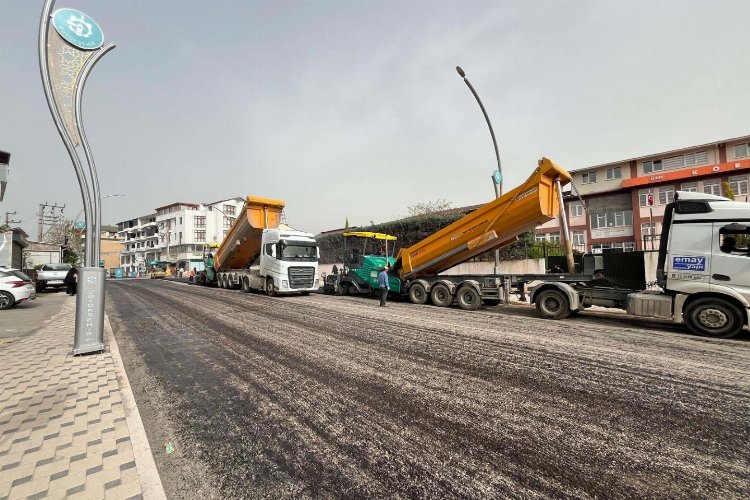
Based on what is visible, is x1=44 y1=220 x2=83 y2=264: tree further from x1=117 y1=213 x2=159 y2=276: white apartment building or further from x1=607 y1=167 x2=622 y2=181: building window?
x1=607 y1=167 x2=622 y2=181: building window

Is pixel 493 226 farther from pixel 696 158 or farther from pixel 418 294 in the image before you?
pixel 696 158

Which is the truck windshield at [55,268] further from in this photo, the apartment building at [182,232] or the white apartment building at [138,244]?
the white apartment building at [138,244]

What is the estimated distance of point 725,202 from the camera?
730cm

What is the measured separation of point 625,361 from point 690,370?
729 millimetres

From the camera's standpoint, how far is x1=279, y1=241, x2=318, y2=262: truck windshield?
48.9 feet

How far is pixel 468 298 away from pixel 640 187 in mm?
28685

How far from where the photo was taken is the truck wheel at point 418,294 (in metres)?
12.5

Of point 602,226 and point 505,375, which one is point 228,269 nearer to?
point 505,375

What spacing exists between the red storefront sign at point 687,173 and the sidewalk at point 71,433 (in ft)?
123

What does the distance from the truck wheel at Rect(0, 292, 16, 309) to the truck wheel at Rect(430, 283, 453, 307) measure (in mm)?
14579

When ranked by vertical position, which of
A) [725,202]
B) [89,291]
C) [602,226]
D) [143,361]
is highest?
[602,226]

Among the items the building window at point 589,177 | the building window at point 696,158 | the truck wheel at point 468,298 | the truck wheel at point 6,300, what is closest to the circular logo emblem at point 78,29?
the truck wheel at point 468,298

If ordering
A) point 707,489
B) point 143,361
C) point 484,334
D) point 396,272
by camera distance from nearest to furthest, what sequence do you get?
point 707,489 < point 143,361 < point 484,334 < point 396,272

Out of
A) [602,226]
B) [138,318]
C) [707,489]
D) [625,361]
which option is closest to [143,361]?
[138,318]
